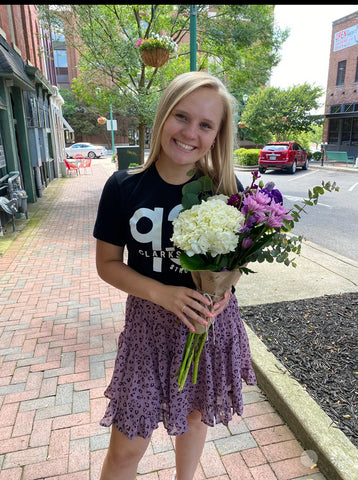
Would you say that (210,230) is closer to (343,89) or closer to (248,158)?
(248,158)

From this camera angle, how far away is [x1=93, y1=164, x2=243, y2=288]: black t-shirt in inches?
59.8

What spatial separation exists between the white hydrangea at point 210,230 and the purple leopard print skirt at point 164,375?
47 cm

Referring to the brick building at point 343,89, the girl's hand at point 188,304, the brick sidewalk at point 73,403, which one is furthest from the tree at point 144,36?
the brick building at point 343,89

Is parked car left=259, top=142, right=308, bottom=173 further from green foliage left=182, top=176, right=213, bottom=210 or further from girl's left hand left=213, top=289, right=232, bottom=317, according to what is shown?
girl's left hand left=213, top=289, right=232, bottom=317

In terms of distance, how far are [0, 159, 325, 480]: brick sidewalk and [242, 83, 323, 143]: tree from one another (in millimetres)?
27439

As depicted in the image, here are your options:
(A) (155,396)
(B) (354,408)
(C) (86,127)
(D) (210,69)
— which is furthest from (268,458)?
(C) (86,127)

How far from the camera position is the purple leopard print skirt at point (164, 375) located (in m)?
1.54

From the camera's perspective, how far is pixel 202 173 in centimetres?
165

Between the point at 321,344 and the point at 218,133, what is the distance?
2.18m

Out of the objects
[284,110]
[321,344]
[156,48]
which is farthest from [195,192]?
[284,110]

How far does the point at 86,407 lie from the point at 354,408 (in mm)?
1804

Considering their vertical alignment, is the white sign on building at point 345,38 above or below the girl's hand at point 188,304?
above

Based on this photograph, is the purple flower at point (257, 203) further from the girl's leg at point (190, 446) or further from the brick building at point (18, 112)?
the brick building at point (18, 112)

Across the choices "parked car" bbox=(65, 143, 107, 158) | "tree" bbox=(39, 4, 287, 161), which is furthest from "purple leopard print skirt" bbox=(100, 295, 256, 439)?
"parked car" bbox=(65, 143, 107, 158)
